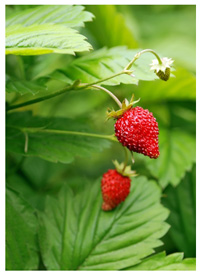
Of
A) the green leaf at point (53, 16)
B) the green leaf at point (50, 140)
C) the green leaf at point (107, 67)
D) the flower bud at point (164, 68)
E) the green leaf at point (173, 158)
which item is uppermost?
the green leaf at point (53, 16)

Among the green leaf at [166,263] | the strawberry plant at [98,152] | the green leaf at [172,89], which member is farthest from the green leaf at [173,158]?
the green leaf at [166,263]

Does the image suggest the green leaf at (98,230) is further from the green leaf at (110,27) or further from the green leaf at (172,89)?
the green leaf at (110,27)

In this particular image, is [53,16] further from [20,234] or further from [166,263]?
[166,263]

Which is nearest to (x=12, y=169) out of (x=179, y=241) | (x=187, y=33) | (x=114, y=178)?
(x=114, y=178)

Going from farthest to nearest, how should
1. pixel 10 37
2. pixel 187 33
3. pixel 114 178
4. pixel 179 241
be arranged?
pixel 187 33, pixel 179 241, pixel 114 178, pixel 10 37

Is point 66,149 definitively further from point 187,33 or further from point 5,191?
point 187,33
